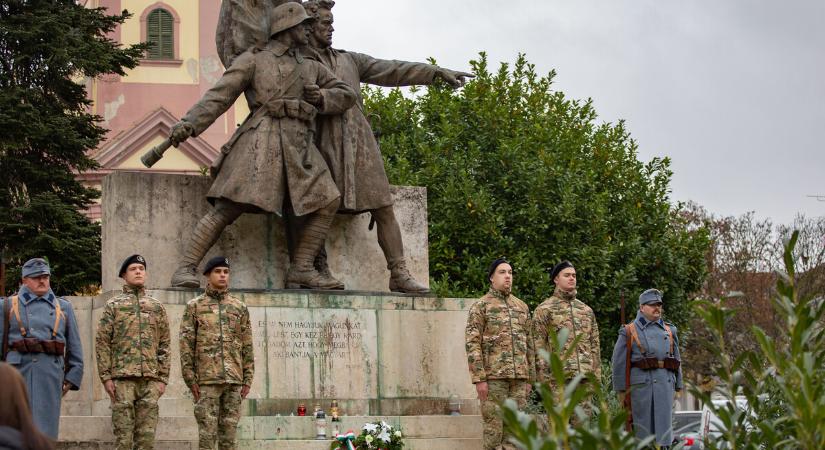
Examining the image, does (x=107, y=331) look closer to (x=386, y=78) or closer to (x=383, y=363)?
(x=383, y=363)

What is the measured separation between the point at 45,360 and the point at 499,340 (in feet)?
11.4

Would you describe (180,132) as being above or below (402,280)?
above

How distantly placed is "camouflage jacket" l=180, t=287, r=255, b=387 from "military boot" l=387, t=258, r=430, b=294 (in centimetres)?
265

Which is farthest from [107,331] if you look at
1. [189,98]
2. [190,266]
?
[189,98]

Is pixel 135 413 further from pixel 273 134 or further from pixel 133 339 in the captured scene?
pixel 273 134

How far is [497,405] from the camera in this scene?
11.0m

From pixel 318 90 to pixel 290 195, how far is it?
0.97 m

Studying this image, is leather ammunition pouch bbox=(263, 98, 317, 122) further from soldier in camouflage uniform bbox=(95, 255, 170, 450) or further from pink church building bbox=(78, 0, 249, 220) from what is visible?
pink church building bbox=(78, 0, 249, 220)

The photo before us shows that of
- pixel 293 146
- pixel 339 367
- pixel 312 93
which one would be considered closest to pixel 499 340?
pixel 339 367

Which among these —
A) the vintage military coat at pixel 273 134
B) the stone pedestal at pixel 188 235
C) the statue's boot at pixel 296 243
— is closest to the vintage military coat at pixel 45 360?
the stone pedestal at pixel 188 235

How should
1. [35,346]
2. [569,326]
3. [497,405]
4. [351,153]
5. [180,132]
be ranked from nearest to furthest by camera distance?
1. [35,346]
2. [497,405]
3. [569,326]
4. [180,132]
5. [351,153]

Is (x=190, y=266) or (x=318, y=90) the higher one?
(x=318, y=90)

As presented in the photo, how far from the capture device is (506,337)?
11.2 m

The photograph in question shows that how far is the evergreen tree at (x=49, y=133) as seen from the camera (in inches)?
928
